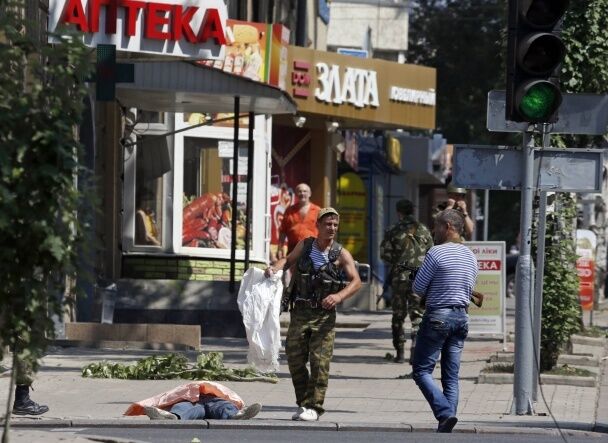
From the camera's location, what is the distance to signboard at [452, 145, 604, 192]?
12938 millimetres

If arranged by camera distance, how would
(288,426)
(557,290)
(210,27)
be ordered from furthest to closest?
(210,27) → (557,290) → (288,426)

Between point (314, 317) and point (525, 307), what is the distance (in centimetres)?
167

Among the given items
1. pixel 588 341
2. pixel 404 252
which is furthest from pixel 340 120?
pixel 404 252

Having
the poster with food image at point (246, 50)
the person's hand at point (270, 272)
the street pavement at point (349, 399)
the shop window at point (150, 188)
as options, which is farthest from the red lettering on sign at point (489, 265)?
the person's hand at point (270, 272)

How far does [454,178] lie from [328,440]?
263 centimetres

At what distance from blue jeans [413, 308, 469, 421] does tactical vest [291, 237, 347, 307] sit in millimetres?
811

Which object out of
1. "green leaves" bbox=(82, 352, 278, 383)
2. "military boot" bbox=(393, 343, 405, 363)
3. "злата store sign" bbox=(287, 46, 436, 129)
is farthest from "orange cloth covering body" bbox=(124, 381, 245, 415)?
"злата store sign" bbox=(287, 46, 436, 129)

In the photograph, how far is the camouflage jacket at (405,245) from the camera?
1697 centimetres

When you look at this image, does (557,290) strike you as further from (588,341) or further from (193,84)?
(588,341)

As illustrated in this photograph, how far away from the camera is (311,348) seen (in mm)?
12242

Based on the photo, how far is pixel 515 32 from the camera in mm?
12352

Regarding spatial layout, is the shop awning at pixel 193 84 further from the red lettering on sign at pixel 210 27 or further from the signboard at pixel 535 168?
the signboard at pixel 535 168

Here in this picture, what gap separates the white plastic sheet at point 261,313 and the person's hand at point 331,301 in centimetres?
232

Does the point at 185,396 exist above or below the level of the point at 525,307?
below
